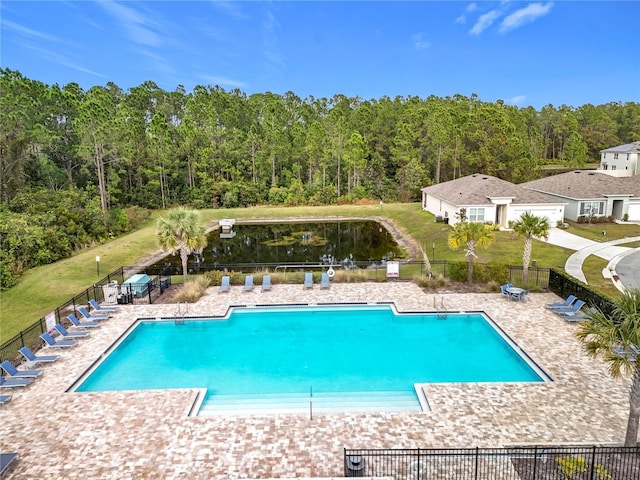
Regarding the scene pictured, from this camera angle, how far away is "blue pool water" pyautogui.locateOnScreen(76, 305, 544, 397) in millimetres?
14602

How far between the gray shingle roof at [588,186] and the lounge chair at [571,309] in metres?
25.2

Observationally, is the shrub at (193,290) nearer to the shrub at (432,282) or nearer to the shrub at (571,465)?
the shrub at (432,282)

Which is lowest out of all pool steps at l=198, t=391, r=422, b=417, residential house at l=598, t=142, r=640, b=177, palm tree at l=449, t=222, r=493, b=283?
pool steps at l=198, t=391, r=422, b=417

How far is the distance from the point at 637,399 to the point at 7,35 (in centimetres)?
4503

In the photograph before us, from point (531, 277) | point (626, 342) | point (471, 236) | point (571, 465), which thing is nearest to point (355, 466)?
point (571, 465)

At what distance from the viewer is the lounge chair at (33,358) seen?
14.6 meters

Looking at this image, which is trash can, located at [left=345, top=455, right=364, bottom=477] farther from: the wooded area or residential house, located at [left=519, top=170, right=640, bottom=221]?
residential house, located at [left=519, top=170, right=640, bottom=221]

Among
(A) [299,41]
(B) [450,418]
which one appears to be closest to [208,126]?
(A) [299,41]

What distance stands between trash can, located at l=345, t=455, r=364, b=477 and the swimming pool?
4.16 metres

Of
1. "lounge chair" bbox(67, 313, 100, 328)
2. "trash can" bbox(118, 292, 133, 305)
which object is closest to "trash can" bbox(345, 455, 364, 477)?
"lounge chair" bbox(67, 313, 100, 328)

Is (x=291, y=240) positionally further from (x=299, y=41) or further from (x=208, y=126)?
(x=208, y=126)

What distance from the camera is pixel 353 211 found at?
2164 inches

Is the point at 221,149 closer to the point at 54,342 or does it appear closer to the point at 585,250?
the point at 585,250

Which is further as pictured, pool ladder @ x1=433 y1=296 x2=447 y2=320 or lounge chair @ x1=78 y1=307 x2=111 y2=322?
pool ladder @ x1=433 y1=296 x2=447 y2=320
